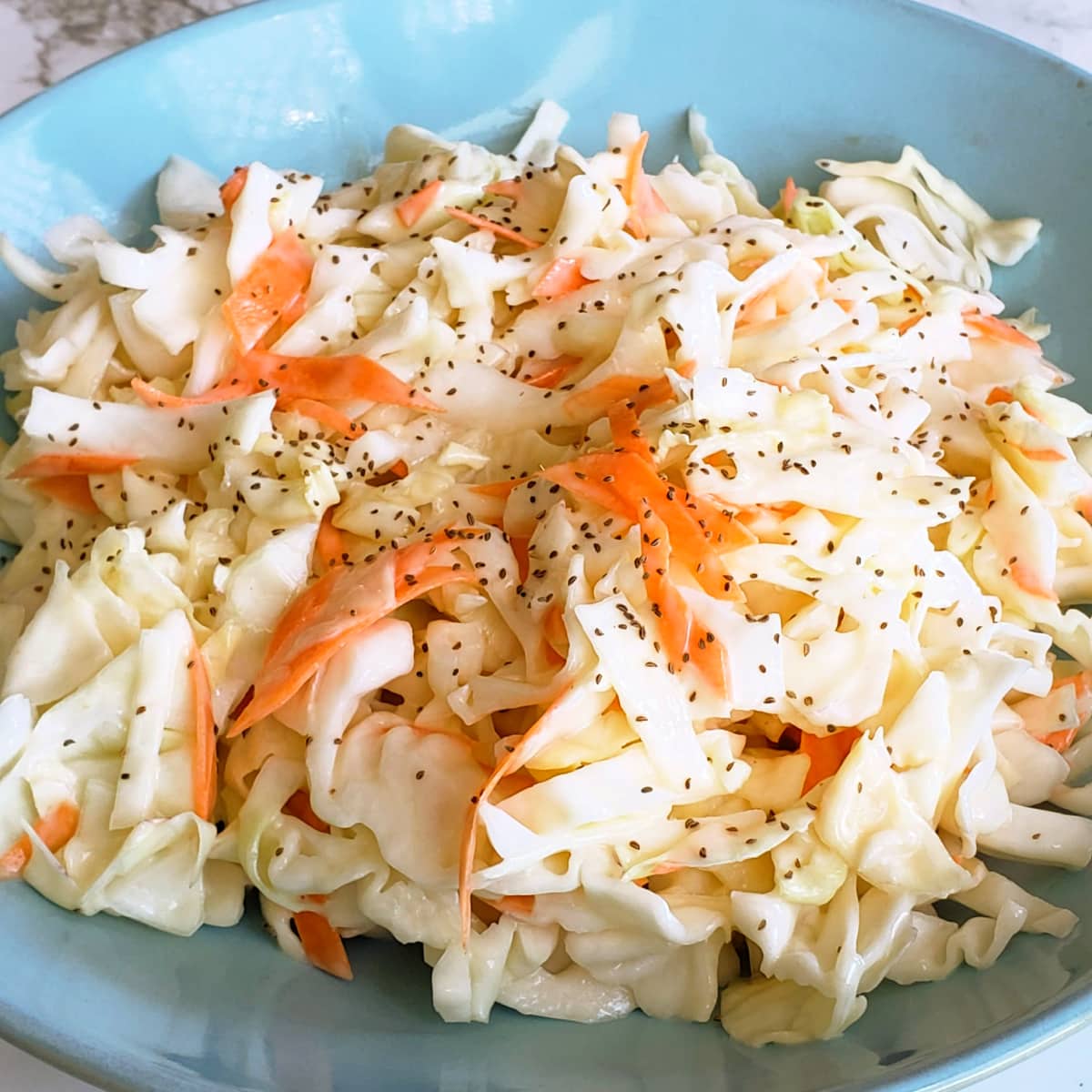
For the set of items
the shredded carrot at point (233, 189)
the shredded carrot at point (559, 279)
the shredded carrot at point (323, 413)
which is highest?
the shredded carrot at point (233, 189)

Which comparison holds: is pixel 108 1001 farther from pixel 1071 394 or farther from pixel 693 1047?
pixel 1071 394

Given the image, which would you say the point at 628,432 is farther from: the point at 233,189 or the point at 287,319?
the point at 233,189

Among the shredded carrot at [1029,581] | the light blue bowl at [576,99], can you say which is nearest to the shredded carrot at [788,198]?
the light blue bowl at [576,99]

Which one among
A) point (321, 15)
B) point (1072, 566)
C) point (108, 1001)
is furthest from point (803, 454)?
point (321, 15)

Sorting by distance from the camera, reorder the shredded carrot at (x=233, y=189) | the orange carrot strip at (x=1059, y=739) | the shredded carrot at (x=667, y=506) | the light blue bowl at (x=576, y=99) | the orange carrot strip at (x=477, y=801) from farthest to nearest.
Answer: the light blue bowl at (x=576, y=99) → the shredded carrot at (x=233, y=189) → the orange carrot strip at (x=1059, y=739) → the shredded carrot at (x=667, y=506) → the orange carrot strip at (x=477, y=801)

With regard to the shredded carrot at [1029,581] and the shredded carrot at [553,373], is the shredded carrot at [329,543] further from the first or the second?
the shredded carrot at [1029,581]

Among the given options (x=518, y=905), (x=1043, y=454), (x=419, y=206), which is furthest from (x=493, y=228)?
(x=518, y=905)

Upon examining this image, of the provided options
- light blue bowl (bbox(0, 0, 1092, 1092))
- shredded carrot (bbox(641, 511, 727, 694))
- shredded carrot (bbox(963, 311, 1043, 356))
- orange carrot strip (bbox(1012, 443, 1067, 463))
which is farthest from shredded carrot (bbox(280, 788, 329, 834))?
shredded carrot (bbox(963, 311, 1043, 356))
